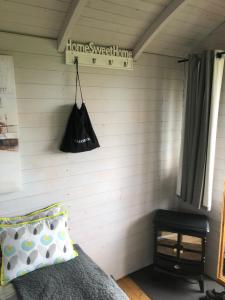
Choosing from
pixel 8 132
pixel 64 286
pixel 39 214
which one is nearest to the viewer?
pixel 64 286

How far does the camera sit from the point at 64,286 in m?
1.58

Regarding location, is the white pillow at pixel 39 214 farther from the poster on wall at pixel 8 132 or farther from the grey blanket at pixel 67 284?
the grey blanket at pixel 67 284

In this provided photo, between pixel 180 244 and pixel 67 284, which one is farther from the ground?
pixel 67 284

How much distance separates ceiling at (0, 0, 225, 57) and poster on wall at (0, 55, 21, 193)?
0.29 meters

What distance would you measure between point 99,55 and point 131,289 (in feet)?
7.08

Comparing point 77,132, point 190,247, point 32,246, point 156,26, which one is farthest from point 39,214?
point 156,26

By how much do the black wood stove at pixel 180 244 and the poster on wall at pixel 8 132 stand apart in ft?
4.66

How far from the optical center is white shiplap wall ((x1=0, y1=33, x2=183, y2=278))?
1890 millimetres

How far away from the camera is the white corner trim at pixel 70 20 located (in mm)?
1596

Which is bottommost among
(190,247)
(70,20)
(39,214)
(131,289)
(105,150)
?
(131,289)

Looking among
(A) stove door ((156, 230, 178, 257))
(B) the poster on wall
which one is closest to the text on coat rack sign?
(B) the poster on wall

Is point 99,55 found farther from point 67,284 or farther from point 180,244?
point 180,244

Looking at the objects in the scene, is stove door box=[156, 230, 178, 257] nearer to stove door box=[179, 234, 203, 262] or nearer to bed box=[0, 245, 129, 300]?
stove door box=[179, 234, 203, 262]

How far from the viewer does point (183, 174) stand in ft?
8.35
